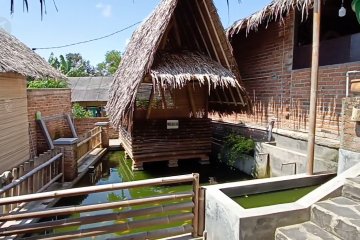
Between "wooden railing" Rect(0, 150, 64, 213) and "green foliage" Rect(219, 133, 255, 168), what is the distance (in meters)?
4.29

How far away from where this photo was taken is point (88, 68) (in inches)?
1850

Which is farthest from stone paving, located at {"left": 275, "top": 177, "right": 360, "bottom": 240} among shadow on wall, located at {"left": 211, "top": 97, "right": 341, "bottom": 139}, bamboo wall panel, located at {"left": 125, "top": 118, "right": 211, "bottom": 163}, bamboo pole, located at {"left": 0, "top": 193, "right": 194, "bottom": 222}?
bamboo wall panel, located at {"left": 125, "top": 118, "right": 211, "bottom": 163}

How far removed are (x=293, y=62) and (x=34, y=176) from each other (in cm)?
630

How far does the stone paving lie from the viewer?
266cm

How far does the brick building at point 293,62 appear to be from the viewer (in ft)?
19.3

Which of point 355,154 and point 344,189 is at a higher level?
point 355,154

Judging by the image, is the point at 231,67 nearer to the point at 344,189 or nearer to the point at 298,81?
the point at 298,81

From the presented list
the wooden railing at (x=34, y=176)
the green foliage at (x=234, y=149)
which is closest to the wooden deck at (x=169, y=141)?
the green foliage at (x=234, y=149)

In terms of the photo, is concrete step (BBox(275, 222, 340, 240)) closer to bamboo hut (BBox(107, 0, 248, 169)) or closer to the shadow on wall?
the shadow on wall

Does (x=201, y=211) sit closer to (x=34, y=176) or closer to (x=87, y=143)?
(x=34, y=176)

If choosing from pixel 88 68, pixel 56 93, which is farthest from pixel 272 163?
pixel 88 68

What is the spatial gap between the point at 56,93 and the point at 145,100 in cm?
336

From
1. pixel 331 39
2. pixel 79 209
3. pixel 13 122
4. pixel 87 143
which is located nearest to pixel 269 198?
pixel 79 209

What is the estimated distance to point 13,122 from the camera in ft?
22.1
